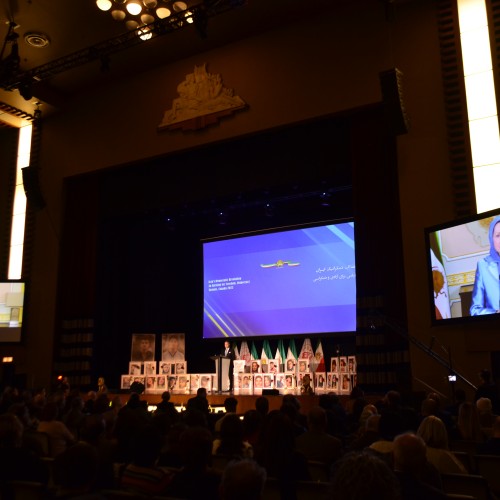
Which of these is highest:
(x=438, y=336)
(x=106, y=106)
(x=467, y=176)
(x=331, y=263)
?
(x=106, y=106)

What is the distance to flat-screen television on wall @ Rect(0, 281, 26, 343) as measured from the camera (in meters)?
11.0

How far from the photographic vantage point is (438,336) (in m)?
7.44

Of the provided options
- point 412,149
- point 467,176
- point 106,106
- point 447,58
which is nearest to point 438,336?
point 467,176

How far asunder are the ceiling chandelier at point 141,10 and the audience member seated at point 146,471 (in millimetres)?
7281

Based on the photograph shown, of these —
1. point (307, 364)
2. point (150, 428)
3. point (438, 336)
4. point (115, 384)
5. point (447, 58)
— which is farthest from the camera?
point (115, 384)

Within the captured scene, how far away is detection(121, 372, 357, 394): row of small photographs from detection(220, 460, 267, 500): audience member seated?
23.9ft

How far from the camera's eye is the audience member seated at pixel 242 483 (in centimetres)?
183

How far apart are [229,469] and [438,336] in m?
6.09

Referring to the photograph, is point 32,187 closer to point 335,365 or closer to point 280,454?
point 335,365

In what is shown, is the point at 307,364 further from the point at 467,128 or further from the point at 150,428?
the point at 150,428

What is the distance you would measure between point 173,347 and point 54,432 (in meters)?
6.88

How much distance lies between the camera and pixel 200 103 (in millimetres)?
10023

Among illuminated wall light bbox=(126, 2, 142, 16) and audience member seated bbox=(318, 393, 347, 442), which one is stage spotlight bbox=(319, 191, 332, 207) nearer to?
illuminated wall light bbox=(126, 2, 142, 16)

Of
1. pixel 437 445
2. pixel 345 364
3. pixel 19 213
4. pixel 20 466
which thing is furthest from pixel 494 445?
pixel 19 213
